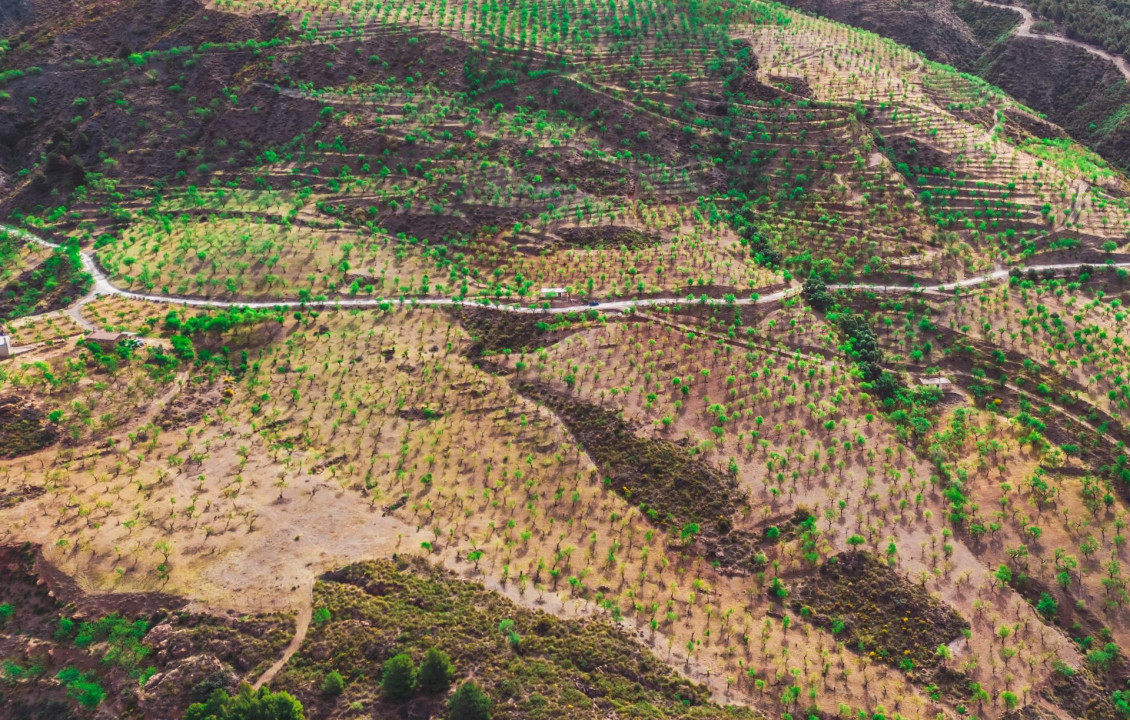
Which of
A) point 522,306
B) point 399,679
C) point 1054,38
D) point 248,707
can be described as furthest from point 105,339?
point 1054,38

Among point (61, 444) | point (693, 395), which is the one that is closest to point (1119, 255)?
point (693, 395)

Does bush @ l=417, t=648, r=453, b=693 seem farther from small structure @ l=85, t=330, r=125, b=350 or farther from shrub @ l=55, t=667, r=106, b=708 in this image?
small structure @ l=85, t=330, r=125, b=350

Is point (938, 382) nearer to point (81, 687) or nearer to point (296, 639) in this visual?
point (296, 639)

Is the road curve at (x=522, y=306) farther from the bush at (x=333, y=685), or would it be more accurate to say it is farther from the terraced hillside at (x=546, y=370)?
the bush at (x=333, y=685)

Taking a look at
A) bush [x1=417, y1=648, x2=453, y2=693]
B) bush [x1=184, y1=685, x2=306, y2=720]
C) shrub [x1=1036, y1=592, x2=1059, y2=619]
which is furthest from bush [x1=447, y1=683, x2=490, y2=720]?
shrub [x1=1036, y1=592, x2=1059, y2=619]

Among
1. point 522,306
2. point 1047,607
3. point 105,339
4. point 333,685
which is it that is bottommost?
point 105,339

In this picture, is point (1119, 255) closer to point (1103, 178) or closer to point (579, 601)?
point (1103, 178)

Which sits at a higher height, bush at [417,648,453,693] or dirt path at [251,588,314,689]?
bush at [417,648,453,693]
